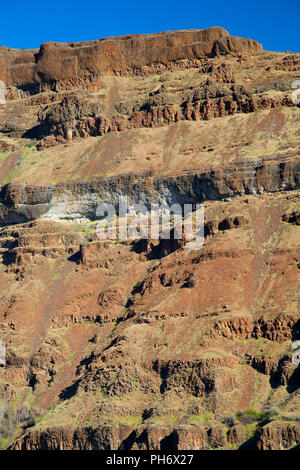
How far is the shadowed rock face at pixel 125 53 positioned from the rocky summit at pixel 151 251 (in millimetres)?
248

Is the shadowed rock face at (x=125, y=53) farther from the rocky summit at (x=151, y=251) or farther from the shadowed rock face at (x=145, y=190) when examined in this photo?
the shadowed rock face at (x=145, y=190)

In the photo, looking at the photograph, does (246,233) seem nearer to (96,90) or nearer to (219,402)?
(219,402)

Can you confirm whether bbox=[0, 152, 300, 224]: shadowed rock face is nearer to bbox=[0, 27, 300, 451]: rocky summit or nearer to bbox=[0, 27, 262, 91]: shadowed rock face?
bbox=[0, 27, 300, 451]: rocky summit

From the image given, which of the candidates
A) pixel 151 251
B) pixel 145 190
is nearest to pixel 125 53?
pixel 145 190

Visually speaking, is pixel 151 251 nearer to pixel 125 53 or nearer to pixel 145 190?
pixel 145 190

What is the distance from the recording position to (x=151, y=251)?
120625 millimetres

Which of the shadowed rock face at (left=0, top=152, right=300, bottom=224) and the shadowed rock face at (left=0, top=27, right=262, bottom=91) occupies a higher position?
the shadowed rock face at (left=0, top=27, right=262, bottom=91)

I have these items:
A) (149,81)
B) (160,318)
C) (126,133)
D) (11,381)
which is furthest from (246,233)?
(149,81)

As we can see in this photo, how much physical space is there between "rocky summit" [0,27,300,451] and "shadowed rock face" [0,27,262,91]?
0.81 feet

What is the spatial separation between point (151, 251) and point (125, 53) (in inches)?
2271

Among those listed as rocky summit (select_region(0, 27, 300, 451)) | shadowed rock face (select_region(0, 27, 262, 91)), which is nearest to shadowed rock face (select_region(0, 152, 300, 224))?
rocky summit (select_region(0, 27, 300, 451))

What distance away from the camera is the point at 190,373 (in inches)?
3760

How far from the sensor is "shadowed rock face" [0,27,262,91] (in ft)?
535
